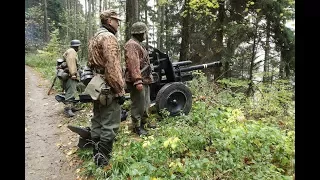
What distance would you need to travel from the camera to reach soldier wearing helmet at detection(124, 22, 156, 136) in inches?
218

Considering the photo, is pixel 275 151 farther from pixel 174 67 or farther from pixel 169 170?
pixel 174 67

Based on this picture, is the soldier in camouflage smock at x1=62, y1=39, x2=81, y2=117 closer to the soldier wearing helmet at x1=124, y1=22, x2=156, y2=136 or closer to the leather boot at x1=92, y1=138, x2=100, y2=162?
the soldier wearing helmet at x1=124, y1=22, x2=156, y2=136

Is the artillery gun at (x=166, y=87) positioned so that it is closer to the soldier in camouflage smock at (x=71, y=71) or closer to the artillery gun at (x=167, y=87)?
the artillery gun at (x=167, y=87)

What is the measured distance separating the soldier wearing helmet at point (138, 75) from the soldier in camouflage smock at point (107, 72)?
1.02m

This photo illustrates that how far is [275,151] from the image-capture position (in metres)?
4.32

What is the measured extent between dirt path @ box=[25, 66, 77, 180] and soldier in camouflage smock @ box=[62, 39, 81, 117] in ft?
1.87

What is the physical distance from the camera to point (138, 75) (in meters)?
5.50

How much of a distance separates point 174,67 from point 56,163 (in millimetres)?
3523

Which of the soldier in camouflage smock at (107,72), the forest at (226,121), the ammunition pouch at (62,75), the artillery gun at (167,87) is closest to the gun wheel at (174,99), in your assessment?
the artillery gun at (167,87)

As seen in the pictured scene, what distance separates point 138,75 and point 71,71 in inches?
130

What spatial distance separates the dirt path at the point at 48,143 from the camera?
4883 millimetres

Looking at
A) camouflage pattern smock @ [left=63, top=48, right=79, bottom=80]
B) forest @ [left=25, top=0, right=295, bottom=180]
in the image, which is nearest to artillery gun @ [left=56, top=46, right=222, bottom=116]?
forest @ [left=25, top=0, right=295, bottom=180]

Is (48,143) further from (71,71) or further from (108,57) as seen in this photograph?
(108,57)
